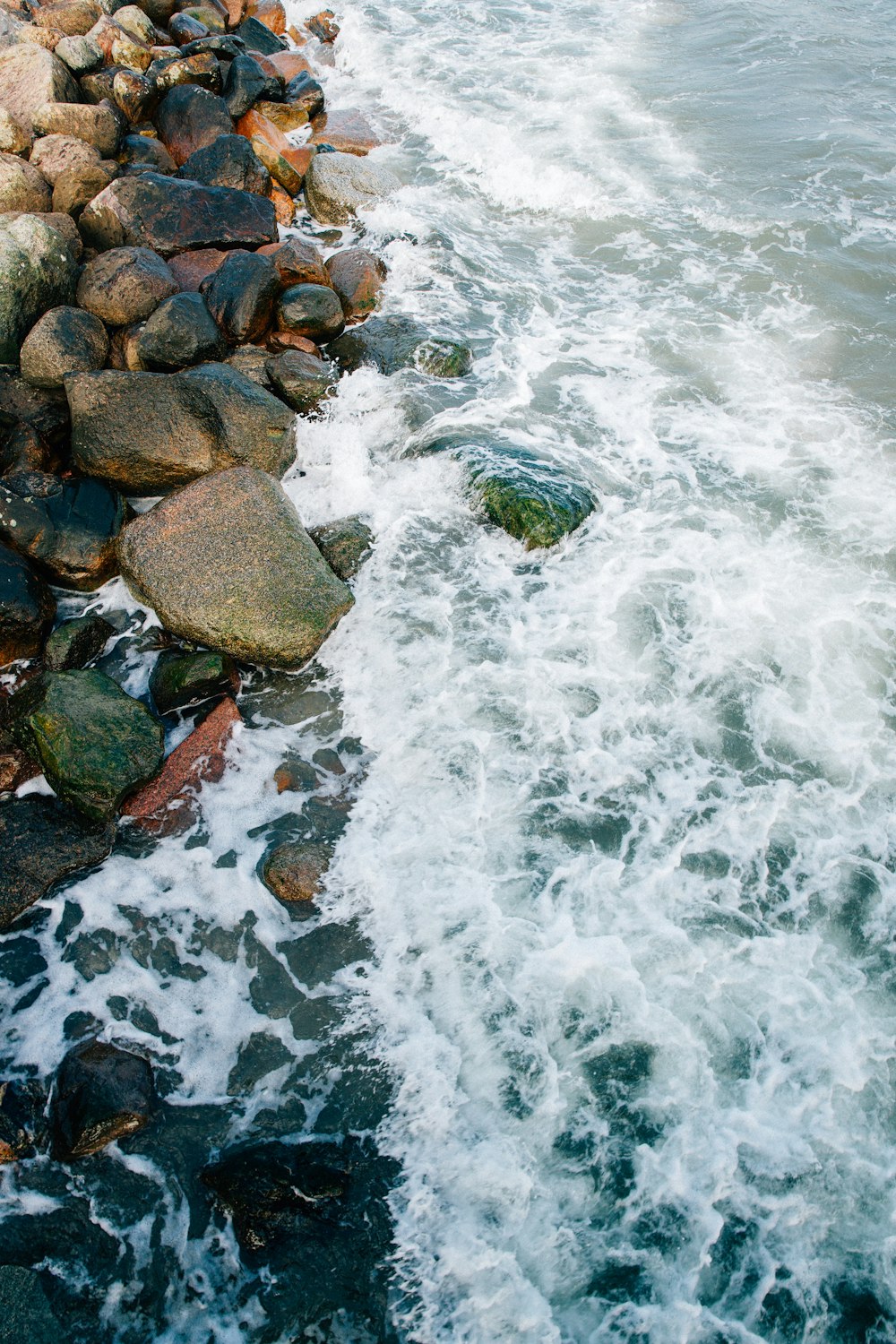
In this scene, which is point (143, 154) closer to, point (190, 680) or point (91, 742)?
point (190, 680)

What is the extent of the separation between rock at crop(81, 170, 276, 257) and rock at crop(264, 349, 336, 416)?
213 cm

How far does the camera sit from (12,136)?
29.2 feet

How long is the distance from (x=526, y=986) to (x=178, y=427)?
5284 mm

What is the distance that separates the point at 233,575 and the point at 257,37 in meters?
13.5

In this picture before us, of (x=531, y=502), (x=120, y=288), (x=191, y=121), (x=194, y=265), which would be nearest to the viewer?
(x=531, y=502)

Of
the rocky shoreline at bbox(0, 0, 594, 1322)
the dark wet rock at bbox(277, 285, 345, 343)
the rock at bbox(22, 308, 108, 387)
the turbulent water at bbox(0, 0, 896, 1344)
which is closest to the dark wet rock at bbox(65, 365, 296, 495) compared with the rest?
the rocky shoreline at bbox(0, 0, 594, 1322)

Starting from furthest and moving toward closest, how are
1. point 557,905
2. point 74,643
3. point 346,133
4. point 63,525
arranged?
point 346,133, point 63,525, point 74,643, point 557,905

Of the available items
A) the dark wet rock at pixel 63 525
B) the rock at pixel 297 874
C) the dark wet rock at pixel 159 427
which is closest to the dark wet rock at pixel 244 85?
the dark wet rock at pixel 159 427

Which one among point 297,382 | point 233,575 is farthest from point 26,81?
point 233,575

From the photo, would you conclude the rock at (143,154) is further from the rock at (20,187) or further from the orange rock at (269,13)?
the orange rock at (269,13)

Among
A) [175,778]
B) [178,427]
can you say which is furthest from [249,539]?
[175,778]

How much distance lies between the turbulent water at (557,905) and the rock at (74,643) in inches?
9.4

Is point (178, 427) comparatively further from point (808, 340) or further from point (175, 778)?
point (808, 340)

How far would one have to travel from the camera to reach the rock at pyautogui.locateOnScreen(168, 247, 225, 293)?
859 centimetres
